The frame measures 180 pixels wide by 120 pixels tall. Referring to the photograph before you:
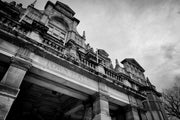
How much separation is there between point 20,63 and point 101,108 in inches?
183

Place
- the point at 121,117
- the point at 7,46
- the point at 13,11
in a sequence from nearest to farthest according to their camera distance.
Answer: the point at 7,46
the point at 121,117
the point at 13,11

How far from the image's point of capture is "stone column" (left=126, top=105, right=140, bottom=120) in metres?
7.72

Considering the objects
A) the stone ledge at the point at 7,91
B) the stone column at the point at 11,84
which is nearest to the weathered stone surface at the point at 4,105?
the stone column at the point at 11,84

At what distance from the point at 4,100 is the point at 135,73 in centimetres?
1821

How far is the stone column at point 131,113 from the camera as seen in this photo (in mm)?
7723

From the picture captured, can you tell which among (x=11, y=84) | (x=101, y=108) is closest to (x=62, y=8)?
(x=11, y=84)

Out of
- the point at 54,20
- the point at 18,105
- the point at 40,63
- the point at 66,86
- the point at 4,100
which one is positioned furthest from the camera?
the point at 54,20

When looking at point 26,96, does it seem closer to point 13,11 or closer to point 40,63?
point 40,63

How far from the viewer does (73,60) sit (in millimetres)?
6730

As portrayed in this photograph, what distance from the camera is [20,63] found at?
4.89 m

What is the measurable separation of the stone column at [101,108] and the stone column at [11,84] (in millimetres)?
4124

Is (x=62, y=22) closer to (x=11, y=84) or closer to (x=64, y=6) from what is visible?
(x=64, y=6)

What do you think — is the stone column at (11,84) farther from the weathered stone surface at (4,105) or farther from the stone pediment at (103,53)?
the stone pediment at (103,53)

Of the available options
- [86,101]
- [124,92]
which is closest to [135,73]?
[124,92]
